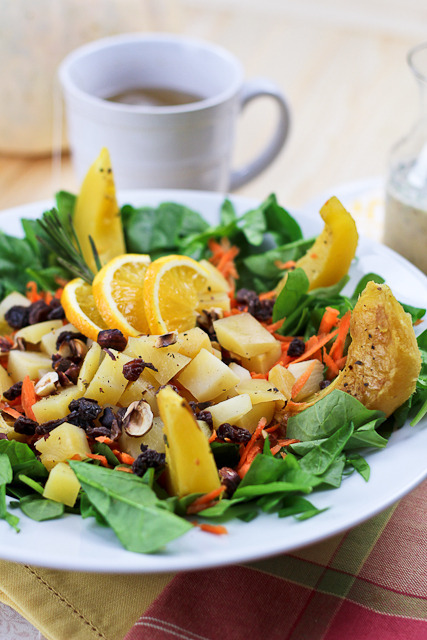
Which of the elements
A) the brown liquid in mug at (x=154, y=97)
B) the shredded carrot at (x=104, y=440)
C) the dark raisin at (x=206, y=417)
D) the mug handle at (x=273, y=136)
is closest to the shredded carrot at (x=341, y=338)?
the dark raisin at (x=206, y=417)

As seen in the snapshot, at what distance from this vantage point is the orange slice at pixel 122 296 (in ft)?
5.54

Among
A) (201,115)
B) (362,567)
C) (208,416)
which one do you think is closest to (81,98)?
(201,115)

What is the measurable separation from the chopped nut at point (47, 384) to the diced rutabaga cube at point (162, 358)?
0.20 m

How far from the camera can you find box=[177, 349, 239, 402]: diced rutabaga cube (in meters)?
1.51

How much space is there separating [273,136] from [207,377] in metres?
1.61

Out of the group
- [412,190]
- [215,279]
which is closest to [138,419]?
[215,279]

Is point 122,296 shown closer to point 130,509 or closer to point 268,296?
point 268,296

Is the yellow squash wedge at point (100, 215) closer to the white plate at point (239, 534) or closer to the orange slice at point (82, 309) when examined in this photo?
the orange slice at point (82, 309)

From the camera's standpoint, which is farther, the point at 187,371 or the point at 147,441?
the point at 187,371

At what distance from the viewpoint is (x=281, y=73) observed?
4.41 meters

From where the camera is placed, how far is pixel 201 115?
2.45 m

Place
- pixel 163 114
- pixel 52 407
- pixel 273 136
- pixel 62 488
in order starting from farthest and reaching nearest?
pixel 273 136 → pixel 163 114 → pixel 52 407 → pixel 62 488

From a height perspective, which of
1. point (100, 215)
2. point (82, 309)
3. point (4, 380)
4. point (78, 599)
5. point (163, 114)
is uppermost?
point (163, 114)

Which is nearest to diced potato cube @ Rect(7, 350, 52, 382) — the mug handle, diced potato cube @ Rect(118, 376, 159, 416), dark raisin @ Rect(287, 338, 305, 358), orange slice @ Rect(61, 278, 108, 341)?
orange slice @ Rect(61, 278, 108, 341)
